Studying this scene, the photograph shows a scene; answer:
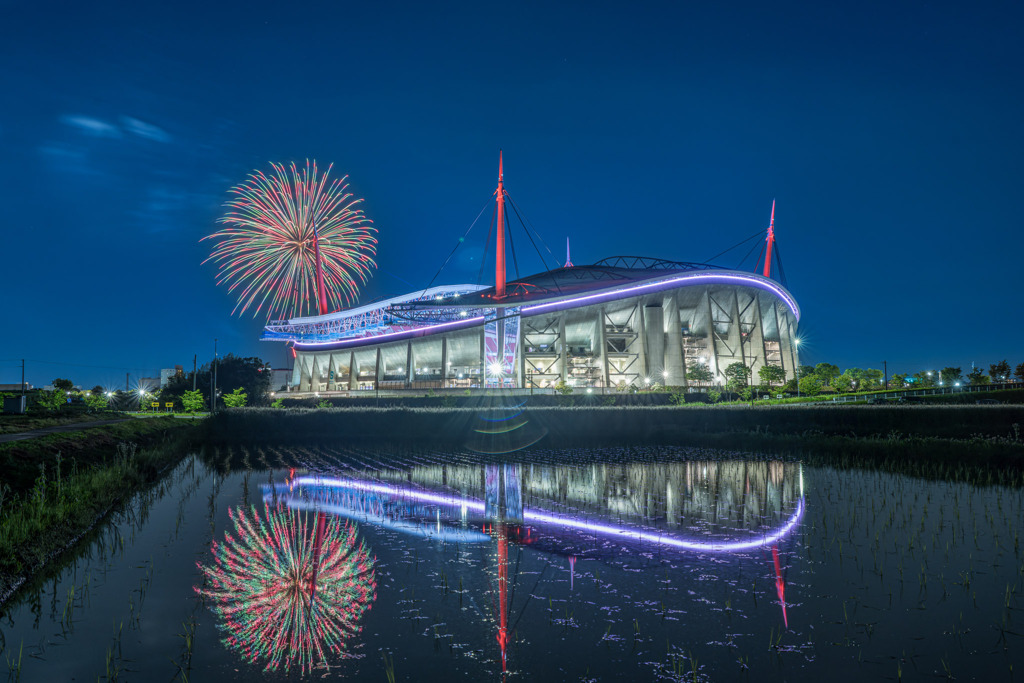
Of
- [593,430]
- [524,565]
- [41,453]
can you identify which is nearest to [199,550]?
[524,565]

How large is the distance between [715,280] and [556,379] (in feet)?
77.6

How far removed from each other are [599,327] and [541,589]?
6846 centimetres

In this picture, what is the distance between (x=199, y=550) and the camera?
10773 mm

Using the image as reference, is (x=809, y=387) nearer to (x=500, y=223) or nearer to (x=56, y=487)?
(x=500, y=223)

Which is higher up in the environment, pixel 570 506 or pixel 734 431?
pixel 734 431

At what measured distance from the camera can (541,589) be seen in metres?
8.55

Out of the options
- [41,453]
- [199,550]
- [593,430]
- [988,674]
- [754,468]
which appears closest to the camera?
[988,674]

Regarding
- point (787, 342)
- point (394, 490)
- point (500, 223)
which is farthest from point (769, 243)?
point (394, 490)

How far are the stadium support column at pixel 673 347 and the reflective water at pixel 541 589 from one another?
59363 mm

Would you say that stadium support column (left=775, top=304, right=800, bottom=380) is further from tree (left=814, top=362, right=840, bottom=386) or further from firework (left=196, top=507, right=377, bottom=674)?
firework (left=196, top=507, right=377, bottom=674)

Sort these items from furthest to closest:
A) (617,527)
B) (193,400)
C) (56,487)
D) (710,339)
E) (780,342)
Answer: (780,342) < (710,339) < (193,400) < (56,487) < (617,527)

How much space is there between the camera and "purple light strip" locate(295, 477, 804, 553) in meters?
10.7

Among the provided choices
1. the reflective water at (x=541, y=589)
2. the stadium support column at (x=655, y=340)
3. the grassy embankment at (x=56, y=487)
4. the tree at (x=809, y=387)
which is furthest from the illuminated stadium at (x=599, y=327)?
the reflective water at (x=541, y=589)

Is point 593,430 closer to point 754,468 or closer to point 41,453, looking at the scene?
point 754,468
